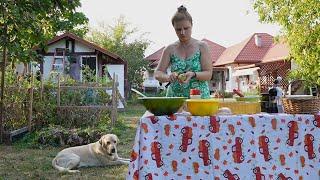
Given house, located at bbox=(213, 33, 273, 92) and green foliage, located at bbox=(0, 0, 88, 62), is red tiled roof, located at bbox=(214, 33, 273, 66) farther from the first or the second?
green foliage, located at bbox=(0, 0, 88, 62)

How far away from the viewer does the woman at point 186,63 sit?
3639mm

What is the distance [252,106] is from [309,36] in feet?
43.8

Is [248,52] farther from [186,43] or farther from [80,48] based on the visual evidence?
[186,43]

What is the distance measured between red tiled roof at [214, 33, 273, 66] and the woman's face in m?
37.6

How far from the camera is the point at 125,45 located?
42531mm

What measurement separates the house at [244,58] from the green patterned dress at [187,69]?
34.5 meters

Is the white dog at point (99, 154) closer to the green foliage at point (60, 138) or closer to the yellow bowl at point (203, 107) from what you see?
the green foliage at point (60, 138)

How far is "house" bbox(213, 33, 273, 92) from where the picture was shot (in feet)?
132

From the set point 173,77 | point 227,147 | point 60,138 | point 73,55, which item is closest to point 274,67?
point 73,55

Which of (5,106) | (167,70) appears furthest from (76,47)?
(167,70)

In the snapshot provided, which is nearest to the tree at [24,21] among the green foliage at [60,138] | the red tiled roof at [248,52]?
the green foliage at [60,138]

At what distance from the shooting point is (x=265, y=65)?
36.0 m

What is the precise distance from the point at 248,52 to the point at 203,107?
39.6m

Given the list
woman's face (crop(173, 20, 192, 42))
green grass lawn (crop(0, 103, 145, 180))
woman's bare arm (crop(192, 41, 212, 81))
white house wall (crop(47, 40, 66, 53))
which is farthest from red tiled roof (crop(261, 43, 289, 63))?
woman's face (crop(173, 20, 192, 42))
